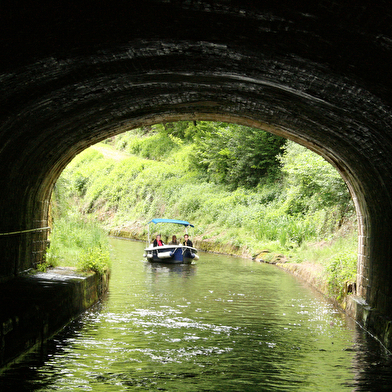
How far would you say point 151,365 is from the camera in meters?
8.24

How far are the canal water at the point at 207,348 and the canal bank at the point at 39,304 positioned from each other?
243 mm

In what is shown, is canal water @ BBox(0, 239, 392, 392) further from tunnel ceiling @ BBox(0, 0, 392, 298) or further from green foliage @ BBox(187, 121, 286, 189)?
green foliage @ BBox(187, 121, 286, 189)

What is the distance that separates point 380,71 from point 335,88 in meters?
1.24

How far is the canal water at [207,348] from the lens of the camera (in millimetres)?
7465

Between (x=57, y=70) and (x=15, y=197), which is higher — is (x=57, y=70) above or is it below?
above

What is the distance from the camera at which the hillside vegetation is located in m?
21.7

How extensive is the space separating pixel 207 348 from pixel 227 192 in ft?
98.1

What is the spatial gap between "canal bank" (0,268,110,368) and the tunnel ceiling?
135cm

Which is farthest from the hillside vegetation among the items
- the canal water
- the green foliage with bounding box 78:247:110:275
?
the green foliage with bounding box 78:247:110:275

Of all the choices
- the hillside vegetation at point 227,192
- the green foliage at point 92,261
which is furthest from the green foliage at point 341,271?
the green foliage at point 92,261

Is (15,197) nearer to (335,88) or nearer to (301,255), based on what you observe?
(335,88)

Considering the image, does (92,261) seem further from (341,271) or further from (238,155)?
(238,155)

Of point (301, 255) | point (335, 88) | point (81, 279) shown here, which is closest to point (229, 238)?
point (301, 255)

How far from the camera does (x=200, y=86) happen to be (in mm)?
9430
